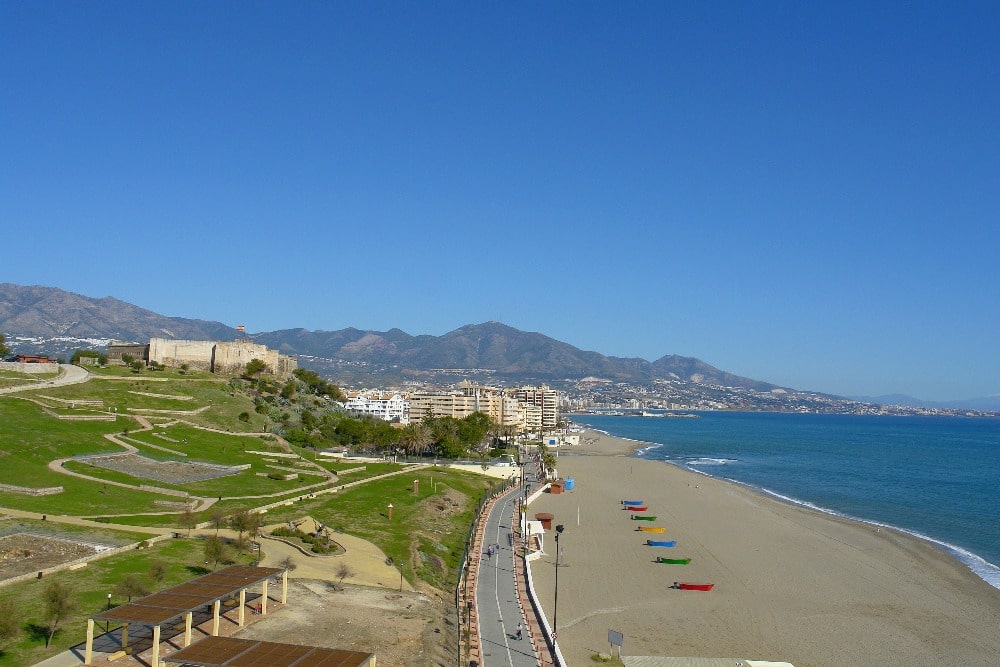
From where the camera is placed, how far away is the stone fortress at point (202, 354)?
10362cm

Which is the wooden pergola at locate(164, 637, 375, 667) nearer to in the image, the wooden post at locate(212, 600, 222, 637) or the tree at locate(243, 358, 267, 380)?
the wooden post at locate(212, 600, 222, 637)

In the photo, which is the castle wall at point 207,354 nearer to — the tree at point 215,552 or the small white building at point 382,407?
the small white building at point 382,407

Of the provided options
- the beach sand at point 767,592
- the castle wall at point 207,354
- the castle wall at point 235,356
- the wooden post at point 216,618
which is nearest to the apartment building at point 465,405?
the castle wall at point 235,356

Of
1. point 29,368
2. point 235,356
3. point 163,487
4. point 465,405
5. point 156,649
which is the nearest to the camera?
point 156,649

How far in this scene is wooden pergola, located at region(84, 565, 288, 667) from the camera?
21469mm

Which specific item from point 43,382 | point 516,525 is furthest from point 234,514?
point 43,382

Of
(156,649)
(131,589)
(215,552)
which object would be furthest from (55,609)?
(215,552)

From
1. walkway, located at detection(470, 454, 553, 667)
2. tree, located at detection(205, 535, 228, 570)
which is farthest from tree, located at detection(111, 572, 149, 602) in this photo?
walkway, located at detection(470, 454, 553, 667)

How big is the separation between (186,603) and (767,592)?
31.6 m

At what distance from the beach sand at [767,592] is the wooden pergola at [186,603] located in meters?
12.6

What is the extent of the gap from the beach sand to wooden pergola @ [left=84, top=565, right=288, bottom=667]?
1264 centimetres

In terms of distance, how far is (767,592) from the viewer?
41.7 meters

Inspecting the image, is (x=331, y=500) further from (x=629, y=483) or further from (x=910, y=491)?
(x=910, y=491)

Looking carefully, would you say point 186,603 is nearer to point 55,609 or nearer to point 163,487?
point 55,609
